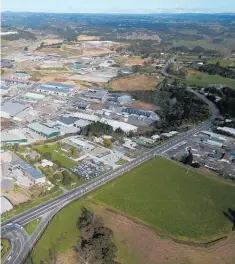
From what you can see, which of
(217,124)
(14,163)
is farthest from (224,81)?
(14,163)

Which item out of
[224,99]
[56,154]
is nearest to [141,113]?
[224,99]

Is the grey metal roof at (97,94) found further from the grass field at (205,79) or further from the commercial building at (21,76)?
the grass field at (205,79)

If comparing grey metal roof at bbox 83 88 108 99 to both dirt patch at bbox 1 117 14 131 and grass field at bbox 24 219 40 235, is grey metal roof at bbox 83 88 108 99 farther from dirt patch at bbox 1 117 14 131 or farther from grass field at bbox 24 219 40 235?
grass field at bbox 24 219 40 235

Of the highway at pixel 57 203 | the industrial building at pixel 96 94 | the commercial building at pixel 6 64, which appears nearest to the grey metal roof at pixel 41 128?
the highway at pixel 57 203

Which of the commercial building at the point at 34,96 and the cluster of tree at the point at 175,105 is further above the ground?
the cluster of tree at the point at 175,105

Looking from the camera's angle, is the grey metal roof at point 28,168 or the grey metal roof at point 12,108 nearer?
the grey metal roof at point 28,168

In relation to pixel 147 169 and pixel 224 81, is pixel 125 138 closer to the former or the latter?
pixel 147 169

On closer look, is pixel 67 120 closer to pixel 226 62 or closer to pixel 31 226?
pixel 31 226
